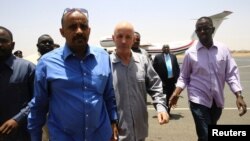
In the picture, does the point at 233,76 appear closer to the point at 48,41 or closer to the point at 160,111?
the point at 160,111

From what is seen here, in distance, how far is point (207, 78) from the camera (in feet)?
14.9

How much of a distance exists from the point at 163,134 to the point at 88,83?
4581 millimetres

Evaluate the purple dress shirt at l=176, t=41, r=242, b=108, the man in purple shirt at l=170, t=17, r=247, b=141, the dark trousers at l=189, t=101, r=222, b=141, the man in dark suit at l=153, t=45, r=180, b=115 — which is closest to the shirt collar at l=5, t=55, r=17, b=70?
the man in purple shirt at l=170, t=17, r=247, b=141

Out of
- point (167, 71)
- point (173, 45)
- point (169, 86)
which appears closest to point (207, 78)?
point (167, 71)

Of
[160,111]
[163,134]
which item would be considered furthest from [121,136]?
[163,134]

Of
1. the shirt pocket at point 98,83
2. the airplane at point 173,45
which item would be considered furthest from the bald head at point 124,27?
the airplane at point 173,45

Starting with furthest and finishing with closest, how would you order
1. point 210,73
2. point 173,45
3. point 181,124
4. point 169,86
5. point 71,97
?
point 173,45 < point 169,86 < point 181,124 < point 210,73 < point 71,97

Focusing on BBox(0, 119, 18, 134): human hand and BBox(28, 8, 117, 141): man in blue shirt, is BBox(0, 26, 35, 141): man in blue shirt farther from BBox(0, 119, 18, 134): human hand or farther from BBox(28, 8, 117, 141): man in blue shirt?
BBox(28, 8, 117, 141): man in blue shirt

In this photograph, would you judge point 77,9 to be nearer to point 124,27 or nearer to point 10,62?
point 124,27

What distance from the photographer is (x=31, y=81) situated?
3584mm

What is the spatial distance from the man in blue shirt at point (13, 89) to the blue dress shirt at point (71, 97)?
832 millimetres

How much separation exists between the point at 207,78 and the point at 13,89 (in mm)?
2477

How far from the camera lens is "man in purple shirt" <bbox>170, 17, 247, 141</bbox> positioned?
453 centimetres

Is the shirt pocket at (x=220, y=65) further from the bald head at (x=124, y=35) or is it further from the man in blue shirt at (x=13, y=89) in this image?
the man in blue shirt at (x=13, y=89)
